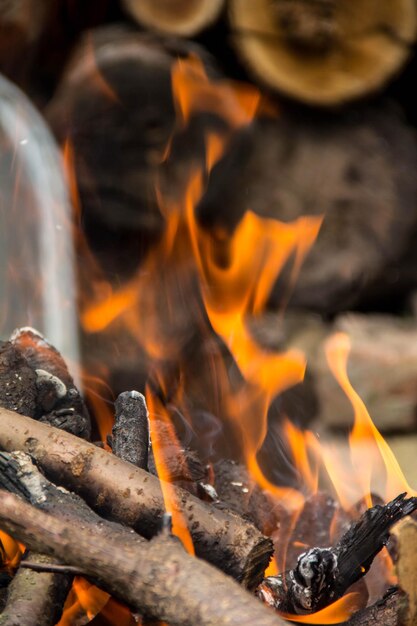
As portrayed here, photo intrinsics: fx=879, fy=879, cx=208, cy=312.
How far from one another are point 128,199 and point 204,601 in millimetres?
2273

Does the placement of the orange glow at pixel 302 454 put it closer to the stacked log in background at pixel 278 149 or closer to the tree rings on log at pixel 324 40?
the stacked log in background at pixel 278 149

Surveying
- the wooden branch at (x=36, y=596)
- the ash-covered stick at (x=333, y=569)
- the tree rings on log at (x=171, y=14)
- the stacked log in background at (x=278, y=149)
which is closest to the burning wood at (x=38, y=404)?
the wooden branch at (x=36, y=596)

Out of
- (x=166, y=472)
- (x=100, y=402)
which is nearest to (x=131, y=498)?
(x=166, y=472)

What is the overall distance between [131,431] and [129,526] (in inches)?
10.0

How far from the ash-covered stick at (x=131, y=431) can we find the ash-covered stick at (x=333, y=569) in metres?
0.31

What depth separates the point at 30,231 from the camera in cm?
244

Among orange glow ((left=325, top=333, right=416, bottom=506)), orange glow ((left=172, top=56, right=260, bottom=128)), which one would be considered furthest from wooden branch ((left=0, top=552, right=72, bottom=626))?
orange glow ((left=172, top=56, right=260, bottom=128))

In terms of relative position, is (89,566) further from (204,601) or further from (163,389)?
(163,389)

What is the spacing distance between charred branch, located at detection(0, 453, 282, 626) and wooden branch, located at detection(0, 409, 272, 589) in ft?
0.35

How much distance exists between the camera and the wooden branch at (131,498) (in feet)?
4.43

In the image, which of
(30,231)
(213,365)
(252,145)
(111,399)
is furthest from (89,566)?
(252,145)

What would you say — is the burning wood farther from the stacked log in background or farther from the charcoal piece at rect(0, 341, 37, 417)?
the stacked log in background

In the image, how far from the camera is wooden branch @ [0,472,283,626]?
110 cm

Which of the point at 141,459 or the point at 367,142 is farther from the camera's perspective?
the point at 367,142
